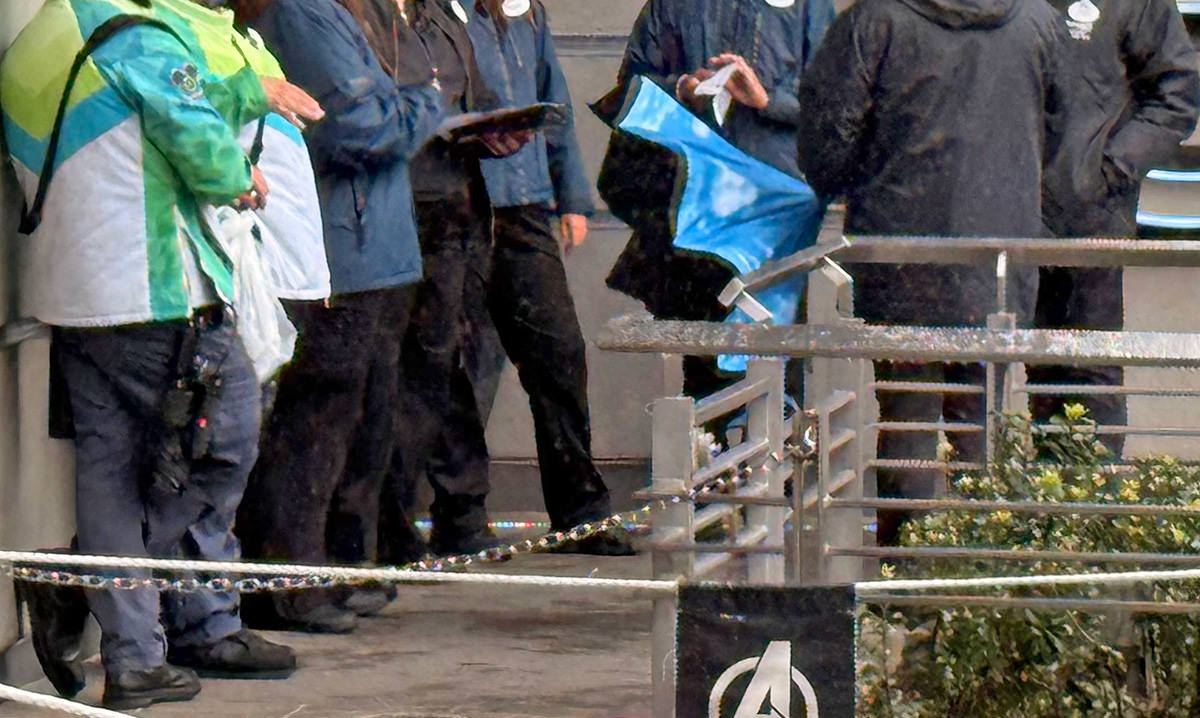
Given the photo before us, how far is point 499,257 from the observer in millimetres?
8758

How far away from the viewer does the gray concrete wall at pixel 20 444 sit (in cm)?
616

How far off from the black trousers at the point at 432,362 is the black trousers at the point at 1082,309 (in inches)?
76.4

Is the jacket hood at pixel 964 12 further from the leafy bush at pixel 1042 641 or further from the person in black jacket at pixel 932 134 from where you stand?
the leafy bush at pixel 1042 641

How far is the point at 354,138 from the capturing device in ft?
23.8

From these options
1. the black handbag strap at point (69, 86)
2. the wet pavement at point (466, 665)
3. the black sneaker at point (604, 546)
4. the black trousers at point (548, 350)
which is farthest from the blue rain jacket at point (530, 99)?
the black handbag strap at point (69, 86)

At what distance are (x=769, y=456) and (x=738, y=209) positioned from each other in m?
2.26

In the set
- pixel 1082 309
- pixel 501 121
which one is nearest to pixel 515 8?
pixel 501 121

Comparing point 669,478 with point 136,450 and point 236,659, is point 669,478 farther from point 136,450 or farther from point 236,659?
point 236,659

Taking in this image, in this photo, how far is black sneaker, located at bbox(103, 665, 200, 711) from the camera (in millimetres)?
6098

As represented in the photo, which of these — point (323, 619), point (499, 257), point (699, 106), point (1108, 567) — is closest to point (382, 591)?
point (323, 619)

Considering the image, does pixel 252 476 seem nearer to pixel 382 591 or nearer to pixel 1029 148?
pixel 382 591

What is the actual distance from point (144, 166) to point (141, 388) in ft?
1.81

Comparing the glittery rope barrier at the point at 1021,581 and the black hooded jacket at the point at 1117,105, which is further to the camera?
the black hooded jacket at the point at 1117,105

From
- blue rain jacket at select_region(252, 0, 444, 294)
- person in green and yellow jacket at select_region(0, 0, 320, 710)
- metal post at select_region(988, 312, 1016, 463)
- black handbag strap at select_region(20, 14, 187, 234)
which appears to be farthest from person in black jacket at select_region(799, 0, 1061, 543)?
black handbag strap at select_region(20, 14, 187, 234)
